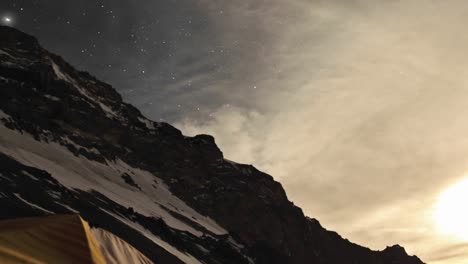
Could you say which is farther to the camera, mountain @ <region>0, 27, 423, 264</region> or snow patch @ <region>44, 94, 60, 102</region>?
snow patch @ <region>44, 94, 60, 102</region>

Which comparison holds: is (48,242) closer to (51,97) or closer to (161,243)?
(161,243)

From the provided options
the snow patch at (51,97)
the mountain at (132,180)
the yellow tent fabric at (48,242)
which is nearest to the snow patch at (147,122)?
the mountain at (132,180)

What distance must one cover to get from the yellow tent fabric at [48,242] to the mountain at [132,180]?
62.6ft

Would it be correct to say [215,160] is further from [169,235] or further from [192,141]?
[169,235]

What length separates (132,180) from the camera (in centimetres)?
7931

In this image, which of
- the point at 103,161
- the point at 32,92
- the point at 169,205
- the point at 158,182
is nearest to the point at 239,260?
the point at 169,205

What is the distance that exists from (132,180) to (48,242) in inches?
2781

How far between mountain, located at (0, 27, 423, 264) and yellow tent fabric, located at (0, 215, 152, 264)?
1908cm

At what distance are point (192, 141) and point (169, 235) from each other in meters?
79.8

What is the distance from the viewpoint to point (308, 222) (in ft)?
437

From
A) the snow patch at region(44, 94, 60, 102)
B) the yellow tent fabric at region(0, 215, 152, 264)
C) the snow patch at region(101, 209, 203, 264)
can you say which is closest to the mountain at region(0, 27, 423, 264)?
the snow patch at region(101, 209, 203, 264)

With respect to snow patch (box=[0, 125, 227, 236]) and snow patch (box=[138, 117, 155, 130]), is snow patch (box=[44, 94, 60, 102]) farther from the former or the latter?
snow patch (box=[138, 117, 155, 130])

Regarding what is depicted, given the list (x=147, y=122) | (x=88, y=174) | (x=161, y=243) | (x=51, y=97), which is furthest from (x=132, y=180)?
(x=147, y=122)

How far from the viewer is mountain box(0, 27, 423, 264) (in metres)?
42.2
